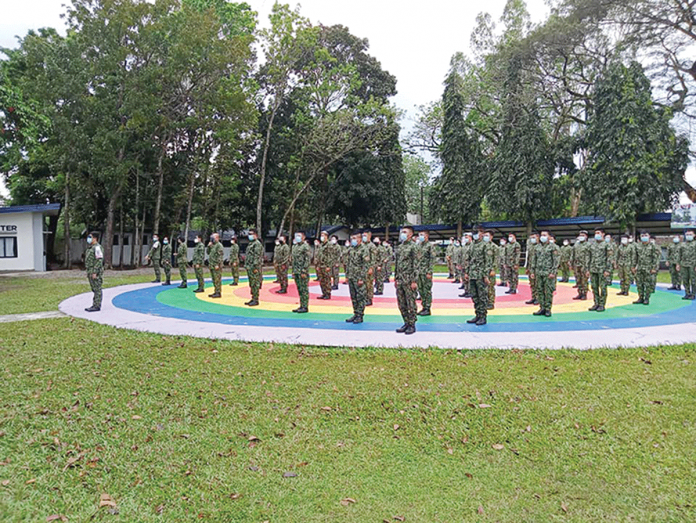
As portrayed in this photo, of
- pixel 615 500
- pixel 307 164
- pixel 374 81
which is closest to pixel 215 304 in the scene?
pixel 615 500

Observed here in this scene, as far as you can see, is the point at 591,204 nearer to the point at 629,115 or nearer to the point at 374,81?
the point at 629,115

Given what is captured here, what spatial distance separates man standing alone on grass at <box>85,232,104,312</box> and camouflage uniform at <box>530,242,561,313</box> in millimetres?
10368

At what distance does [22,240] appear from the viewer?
26812 mm

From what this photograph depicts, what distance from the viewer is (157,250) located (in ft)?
60.6

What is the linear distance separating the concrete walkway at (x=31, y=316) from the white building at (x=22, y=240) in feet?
62.4

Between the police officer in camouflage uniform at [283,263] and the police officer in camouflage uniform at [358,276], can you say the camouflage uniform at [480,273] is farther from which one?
the police officer in camouflage uniform at [283,263]

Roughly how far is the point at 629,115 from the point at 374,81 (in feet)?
57.6

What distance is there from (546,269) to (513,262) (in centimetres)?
532

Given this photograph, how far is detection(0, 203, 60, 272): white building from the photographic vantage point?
2656cm

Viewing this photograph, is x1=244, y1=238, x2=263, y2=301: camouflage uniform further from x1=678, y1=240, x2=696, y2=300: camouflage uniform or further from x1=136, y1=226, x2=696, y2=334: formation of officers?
x1=678, y1=240, x2=696, y2=300: camouflage uniform

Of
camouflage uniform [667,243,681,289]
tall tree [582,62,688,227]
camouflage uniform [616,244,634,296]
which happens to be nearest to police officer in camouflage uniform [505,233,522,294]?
camouflage uniform [616,244,634,296]

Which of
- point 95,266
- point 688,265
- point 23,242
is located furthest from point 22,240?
point 688,265

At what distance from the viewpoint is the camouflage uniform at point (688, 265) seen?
13695 mm

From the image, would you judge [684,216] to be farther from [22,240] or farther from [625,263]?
[22,240]
